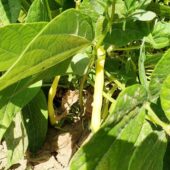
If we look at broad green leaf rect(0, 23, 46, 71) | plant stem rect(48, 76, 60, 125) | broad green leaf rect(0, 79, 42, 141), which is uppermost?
broad green leaf rect(0, 23, 46, 71)

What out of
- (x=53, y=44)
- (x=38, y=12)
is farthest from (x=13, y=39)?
(x=38, y=12)

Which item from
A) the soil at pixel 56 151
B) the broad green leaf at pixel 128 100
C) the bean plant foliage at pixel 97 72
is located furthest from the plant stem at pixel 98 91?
the soil at pixel 56 151

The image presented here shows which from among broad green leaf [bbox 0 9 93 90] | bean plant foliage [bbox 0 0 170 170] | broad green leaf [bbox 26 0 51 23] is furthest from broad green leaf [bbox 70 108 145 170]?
broad green leaf [bbox 26 0 51 23]

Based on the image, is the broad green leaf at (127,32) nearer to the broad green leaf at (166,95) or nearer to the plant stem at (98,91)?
the plant stem at (98,91)

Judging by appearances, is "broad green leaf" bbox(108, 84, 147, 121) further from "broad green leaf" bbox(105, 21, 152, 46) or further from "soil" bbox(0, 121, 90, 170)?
"soil" bbox(0, 121, 90, 170)

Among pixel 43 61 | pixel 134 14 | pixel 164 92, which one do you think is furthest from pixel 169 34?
pixel 43 61
